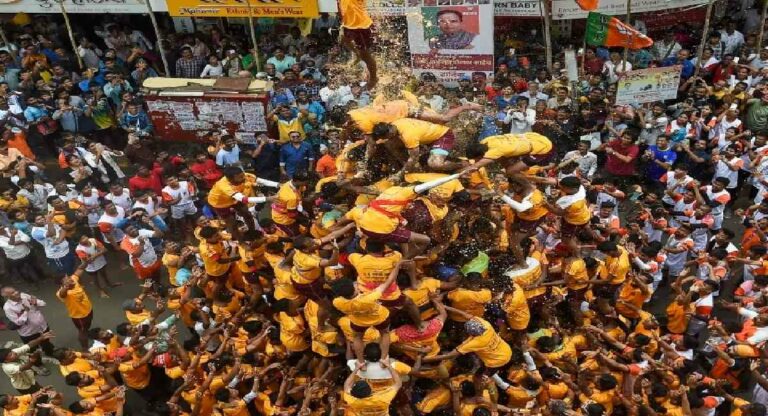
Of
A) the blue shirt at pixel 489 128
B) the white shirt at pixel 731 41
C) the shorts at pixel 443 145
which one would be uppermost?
the shorts at pixel 443 145

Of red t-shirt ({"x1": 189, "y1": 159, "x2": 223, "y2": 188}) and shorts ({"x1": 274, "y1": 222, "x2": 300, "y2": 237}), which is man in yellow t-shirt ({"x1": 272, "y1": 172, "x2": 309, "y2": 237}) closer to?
shorts ({"x1": 274, "y1": 222, "x2": 300, "y2": 237})

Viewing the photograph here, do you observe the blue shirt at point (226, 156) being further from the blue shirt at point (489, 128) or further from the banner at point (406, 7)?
the banner at point (406, 7)

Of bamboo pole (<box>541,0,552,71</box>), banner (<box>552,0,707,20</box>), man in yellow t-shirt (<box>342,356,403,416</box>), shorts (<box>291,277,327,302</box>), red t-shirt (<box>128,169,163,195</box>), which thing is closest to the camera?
man in yellow t-shirt (<box>342,356,403,416</box>)

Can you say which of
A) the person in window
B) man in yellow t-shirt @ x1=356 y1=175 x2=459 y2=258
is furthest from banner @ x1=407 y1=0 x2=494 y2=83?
man in yellow t-shirt @ x1=356 y1=175 x2=459 y2=258

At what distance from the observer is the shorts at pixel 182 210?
30.1 ft

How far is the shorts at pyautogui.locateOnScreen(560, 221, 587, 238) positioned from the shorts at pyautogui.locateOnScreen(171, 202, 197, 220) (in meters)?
4.87

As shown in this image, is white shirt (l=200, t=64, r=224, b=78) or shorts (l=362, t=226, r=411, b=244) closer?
shorts (l=362, t=226, r=411, b=244)

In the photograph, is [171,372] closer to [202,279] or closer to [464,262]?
[202,279]

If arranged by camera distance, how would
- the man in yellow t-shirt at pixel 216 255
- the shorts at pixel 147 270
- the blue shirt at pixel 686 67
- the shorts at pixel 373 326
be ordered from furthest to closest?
the blue shirt at pixel 686 67
the shorts at pixel 147 270
the man in yellow t-shirt at pixel 216 255
the shorts at pixel 373 326

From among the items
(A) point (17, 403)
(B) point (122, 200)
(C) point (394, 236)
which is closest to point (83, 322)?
(B) point (122, 200)

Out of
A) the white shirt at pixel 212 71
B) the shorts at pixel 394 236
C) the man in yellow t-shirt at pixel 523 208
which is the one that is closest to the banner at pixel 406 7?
the white shirt at pixel 212 71

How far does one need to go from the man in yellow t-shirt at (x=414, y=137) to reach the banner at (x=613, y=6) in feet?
19.9

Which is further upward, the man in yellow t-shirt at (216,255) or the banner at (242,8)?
the banner at (242,8)

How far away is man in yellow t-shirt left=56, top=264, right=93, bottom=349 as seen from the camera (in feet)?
24.3
